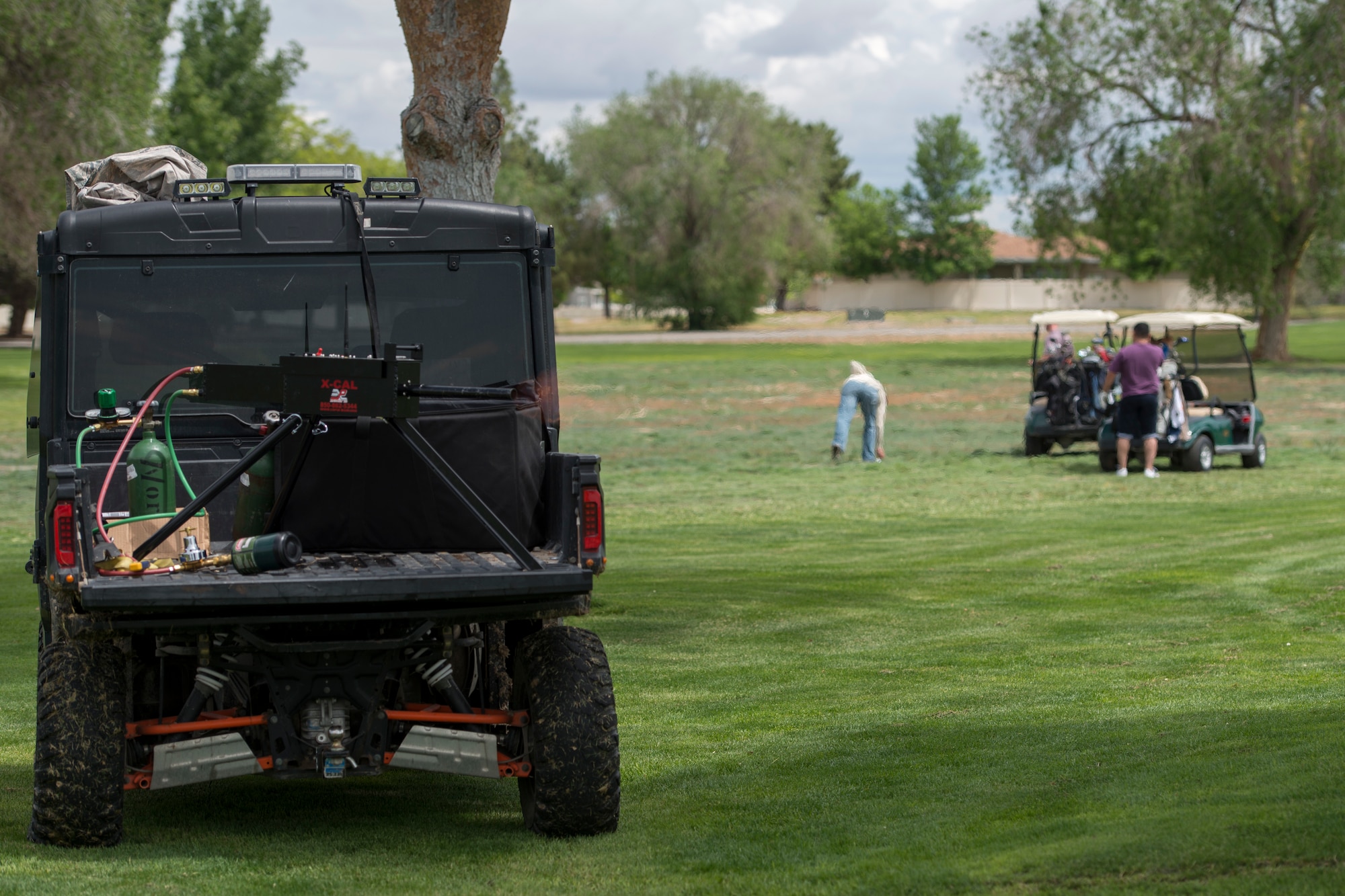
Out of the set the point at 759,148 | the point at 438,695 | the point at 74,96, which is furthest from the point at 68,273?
the point at 759,148

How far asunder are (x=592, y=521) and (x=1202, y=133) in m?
41.2

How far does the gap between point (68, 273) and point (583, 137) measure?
76635mm

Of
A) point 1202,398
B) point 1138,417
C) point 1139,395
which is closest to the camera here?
point 1139,395

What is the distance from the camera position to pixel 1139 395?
20.2 m

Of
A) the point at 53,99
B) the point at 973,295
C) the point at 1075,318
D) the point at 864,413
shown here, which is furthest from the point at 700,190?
the point at 864,413

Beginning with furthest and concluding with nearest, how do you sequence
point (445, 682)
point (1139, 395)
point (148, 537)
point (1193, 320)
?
point (1193, 320), point (1139, 395), point (148, 537), point (445, 682)

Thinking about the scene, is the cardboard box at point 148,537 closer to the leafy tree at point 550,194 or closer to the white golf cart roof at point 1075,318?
the white golf cart roof at point 1075,318

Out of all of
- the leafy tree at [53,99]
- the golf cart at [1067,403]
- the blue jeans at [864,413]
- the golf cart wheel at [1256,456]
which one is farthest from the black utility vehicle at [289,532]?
the leafy tree at [53,99]

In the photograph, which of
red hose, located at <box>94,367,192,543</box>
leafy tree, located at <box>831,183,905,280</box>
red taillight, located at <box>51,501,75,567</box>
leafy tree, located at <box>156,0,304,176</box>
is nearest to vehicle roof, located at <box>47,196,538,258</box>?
red hose, located at <box>94,367,192,543</box>

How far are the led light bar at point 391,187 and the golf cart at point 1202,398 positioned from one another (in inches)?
601

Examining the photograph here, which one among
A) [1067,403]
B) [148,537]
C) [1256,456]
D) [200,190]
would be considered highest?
[200,190]

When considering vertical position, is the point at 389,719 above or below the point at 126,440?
below

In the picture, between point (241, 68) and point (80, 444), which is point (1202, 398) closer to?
point (80, 444)

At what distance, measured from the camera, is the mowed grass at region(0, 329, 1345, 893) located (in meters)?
5.24
